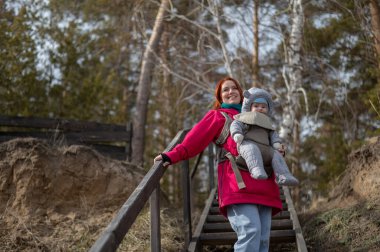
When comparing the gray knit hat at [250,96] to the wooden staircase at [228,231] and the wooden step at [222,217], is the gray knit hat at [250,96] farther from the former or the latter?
the wooden step at [222,217]

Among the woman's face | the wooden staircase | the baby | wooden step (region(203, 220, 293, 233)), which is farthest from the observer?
wooden step (region(203, 220, 293, 233))

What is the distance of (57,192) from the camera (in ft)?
20.9

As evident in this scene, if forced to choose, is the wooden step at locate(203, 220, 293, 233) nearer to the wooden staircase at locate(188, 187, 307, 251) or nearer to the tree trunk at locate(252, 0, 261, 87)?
the wooden staircase at locate(188, 187, 307, 251)

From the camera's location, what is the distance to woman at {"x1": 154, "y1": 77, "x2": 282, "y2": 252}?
3.57 m

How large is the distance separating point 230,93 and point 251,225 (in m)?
1.14

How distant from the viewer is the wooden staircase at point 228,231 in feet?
15.2

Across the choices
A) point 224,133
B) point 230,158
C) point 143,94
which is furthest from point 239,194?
point 143,94

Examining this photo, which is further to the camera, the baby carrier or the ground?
the ground

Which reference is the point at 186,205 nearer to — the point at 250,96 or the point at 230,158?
the point at 230,158

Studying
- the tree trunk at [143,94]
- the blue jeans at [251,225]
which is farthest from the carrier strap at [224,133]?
the tree trunk at [143,94]

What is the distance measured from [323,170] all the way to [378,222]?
982 centimetres

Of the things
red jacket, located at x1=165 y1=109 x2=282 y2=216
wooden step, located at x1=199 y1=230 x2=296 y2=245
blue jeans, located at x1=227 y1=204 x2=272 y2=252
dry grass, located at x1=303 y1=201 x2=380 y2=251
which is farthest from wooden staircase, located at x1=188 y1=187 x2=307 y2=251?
red jacket, located at x1=165 y1=109 x2=282 y2=216

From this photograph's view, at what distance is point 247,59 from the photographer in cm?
1139

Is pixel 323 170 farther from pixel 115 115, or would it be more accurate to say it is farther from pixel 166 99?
pixel 115 115
